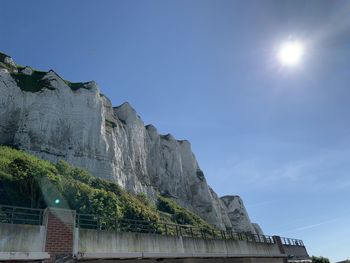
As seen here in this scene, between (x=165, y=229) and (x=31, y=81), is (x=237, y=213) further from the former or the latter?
(x=165, y=229)

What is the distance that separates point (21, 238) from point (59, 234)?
56.6 inches

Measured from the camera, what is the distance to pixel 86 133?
221 feet

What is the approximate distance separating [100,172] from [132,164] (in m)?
A: 13.3

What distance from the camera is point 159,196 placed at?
257 ft

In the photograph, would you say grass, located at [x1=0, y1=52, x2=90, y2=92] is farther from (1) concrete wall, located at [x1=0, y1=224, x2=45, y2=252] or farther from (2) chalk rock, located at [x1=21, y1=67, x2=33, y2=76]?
(1) concrete wall, located at [x1=0, y1=224, x2=45, y2=252]

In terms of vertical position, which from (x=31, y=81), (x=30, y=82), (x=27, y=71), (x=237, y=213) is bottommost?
(x=237, y=213)

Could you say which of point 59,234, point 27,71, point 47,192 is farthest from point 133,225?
point 27,71

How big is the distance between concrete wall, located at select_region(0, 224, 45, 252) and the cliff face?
163ft

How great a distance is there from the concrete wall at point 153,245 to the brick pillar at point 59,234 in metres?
0.54

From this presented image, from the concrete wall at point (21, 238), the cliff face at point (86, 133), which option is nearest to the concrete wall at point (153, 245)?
the concrete wall at point (21, 238)

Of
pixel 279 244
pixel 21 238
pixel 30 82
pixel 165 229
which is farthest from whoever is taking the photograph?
pixel 30 82

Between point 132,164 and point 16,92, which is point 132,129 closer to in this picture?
point 132,164

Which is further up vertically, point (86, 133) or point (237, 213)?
point (86, 133)

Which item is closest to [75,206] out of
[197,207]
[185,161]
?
[197,207]
